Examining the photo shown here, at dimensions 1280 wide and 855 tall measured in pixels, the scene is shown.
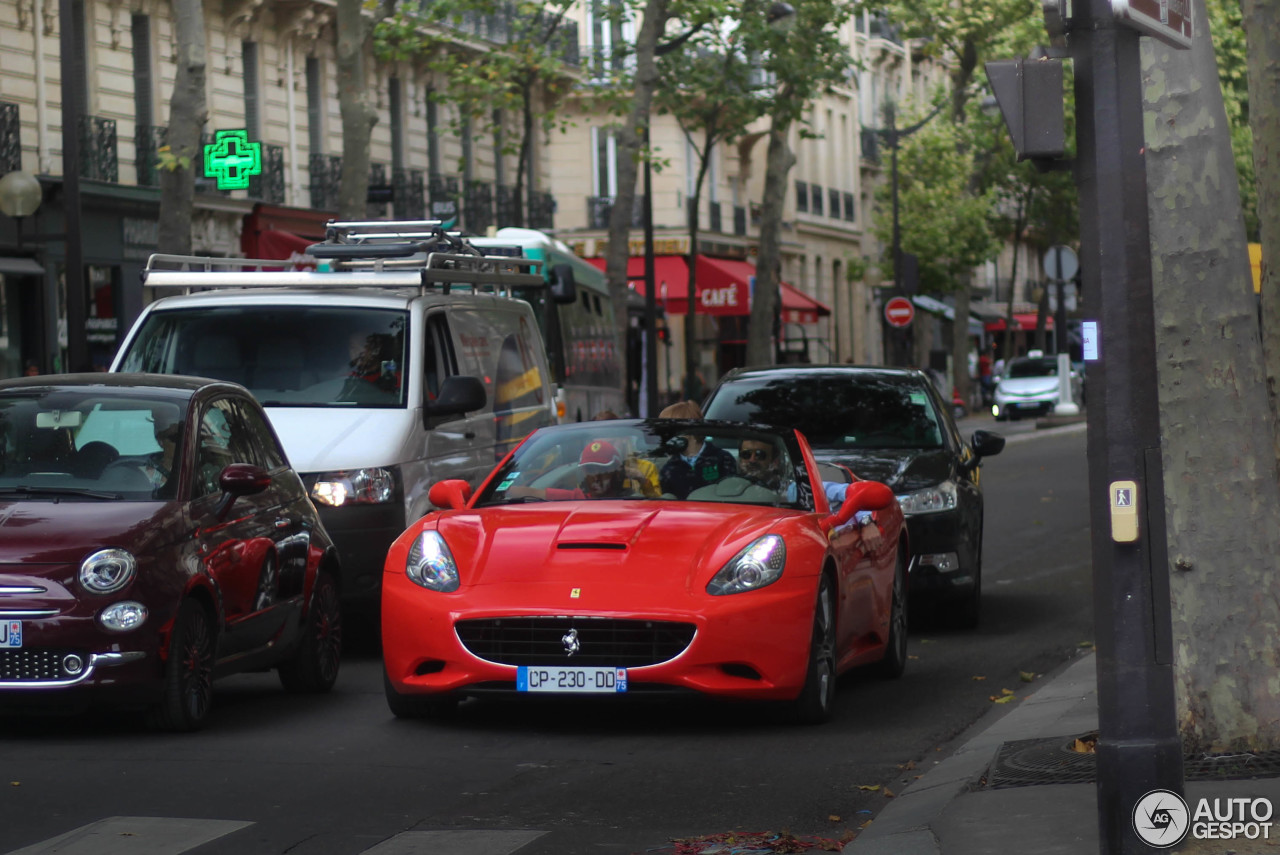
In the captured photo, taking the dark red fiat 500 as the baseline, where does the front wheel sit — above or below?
below

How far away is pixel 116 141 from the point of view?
33750mm

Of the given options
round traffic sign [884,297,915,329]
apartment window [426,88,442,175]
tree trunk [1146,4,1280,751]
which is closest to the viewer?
tree trunk [1146,4,1280,751]

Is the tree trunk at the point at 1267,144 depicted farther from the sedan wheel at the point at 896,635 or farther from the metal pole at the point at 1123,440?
the metal pole at the point at 1123,440

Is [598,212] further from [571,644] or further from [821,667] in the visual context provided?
[571,644]

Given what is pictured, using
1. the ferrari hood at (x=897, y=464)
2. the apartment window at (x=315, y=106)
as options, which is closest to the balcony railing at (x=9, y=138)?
the apartment window at (x=315, y=106)

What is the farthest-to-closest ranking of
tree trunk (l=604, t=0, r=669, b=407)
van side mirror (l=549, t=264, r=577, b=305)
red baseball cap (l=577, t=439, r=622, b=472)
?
1. tree trunk (l=604, t=0, r=669, b=407)
2. van side mirror (l=549, t=264, r=577, b=305)
3. red baseball cap (l=577, t=439, r=622, b=472)

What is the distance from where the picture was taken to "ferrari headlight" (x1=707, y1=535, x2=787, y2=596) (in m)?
9.07

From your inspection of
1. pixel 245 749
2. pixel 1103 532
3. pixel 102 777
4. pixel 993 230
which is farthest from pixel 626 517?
pixel 993 230

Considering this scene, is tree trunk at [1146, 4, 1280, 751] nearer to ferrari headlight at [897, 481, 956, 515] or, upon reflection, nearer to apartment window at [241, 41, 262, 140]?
ferrari headlight at [897, 481, 956, 515]

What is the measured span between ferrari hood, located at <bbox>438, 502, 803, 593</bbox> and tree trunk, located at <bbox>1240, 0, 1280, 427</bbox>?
2.41 m

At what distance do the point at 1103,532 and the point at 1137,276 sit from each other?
2.30 ft

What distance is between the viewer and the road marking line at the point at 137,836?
6707mm

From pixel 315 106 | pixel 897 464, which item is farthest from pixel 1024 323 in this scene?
pixel 897 464

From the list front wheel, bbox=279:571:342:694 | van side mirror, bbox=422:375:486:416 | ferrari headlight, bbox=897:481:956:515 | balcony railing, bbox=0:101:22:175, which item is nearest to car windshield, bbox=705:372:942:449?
ferrari headlight, bbox=897:481:956:515
